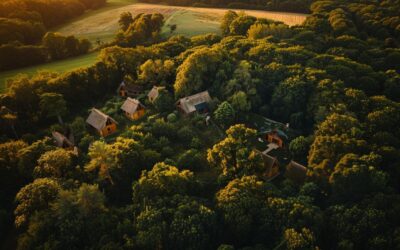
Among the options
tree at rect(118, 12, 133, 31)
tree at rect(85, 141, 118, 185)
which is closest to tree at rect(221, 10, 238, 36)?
tree at rect(118, 12, 133, 31)

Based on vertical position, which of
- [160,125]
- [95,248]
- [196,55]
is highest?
[196,55]

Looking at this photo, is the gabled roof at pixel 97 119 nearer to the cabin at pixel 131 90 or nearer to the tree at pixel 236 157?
the cabin at pixel 131 90

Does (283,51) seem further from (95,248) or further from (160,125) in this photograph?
(95,248)

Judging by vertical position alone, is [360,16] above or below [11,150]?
above

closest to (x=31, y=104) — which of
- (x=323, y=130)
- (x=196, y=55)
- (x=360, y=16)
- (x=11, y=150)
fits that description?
(x=11, y=150)

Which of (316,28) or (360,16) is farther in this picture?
(360,16)
